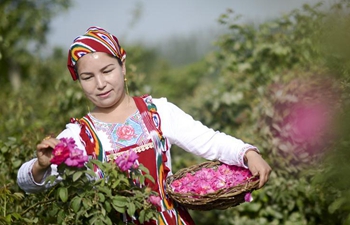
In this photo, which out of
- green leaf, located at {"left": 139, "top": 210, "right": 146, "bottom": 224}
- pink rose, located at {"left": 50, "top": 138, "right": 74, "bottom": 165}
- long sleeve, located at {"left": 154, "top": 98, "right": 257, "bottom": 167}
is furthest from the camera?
long sleeve, located at {"left": 154, "top": 98, "right": 257, "bottom": 167}

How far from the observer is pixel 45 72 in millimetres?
8438

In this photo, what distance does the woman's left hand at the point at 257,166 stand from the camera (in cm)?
231

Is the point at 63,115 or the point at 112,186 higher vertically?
the point at 63,115

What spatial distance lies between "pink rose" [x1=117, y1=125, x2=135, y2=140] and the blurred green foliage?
551mm

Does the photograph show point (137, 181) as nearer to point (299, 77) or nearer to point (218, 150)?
point (218, 150)

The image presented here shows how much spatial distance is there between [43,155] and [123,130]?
0.36 metres

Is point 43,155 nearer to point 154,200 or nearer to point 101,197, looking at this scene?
point 101,197

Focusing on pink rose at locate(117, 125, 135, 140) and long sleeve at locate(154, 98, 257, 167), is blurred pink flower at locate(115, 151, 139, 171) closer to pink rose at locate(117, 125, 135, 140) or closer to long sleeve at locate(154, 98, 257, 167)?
pink rose at locate(117, 125, 135, 140)

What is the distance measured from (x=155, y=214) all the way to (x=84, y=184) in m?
0.29

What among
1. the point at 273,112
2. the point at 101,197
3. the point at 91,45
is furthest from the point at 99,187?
the point at 273,112

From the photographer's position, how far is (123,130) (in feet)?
8.09

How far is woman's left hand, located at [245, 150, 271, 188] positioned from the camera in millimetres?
2309

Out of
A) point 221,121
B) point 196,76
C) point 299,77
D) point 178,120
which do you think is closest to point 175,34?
point 196,76

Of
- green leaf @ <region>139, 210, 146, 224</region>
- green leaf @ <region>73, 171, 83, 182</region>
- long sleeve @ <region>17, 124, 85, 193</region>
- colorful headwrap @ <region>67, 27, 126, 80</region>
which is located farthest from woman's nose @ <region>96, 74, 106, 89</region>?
green leaf @ <region>139, 210, 146, 224</region>
